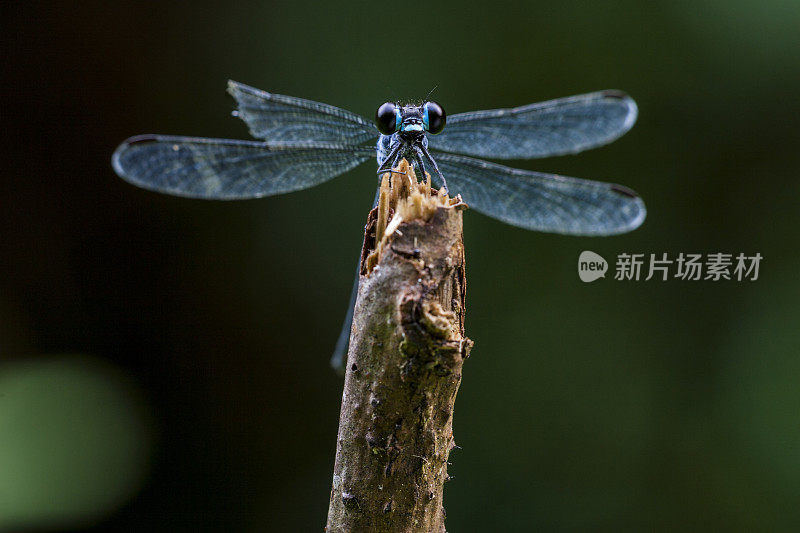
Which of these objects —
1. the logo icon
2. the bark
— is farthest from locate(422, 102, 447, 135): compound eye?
the logo icon

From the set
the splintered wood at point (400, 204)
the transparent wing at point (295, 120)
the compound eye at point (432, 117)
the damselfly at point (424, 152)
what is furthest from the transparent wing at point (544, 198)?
the splintered wood at point (400, 204)

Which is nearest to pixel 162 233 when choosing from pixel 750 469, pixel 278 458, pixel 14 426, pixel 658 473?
pixel 14 426

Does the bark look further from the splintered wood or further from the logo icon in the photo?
the logo icon

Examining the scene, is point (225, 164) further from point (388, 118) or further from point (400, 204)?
point (400, 204)

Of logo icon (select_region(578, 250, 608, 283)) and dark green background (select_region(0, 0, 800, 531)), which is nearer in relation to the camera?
dark green background (select_region(0, 0, 800, 531))

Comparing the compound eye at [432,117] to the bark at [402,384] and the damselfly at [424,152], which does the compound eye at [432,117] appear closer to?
the damselfly at [424,152]

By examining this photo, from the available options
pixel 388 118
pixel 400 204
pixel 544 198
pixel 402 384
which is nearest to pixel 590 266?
pixel 544 198
